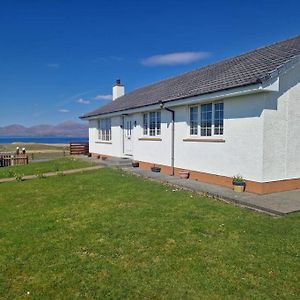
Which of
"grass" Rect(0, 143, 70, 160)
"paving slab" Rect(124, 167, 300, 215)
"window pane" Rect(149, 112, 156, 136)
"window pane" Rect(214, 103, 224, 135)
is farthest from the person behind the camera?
A: "grass" Rect(0, 143, 70, 160)

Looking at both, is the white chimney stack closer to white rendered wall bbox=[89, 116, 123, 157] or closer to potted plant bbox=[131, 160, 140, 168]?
white rendered wall bbox=[89, 116, 123, 157]

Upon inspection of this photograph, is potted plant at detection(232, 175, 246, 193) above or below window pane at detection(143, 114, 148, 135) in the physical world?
below

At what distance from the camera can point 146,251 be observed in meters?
5.19

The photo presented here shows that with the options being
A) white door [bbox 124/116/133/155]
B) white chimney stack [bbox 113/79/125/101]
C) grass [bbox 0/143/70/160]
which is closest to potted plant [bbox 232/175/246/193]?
white door [bbox 124/116/133/155]

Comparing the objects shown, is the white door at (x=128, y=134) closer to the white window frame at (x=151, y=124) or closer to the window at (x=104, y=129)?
the white window frame at (x=151, y=124)

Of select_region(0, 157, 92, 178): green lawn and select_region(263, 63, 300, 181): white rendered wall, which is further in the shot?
select_region(0, 157, 92, 178): green lawn

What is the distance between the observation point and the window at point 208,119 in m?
11.1

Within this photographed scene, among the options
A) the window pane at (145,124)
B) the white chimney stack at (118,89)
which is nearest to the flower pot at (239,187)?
the window pane at (145,124)

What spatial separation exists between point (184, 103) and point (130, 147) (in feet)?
25.0

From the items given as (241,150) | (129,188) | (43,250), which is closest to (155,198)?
(129,188)

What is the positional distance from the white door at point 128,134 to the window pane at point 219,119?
27.4 ft

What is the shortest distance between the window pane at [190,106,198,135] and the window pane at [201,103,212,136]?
0.43m

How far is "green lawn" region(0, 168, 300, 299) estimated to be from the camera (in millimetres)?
3969

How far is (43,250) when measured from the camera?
525cm
